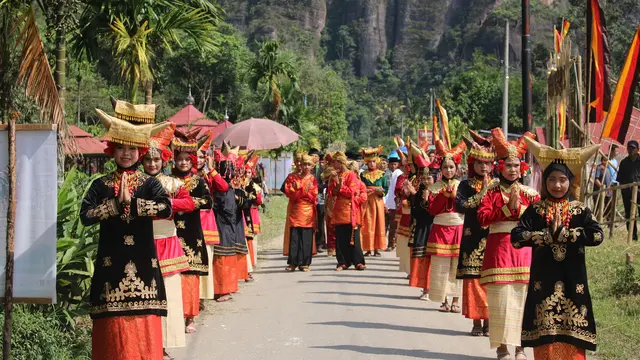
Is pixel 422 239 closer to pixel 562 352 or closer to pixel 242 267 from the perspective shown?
pixel 242 267

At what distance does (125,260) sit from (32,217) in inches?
29.3

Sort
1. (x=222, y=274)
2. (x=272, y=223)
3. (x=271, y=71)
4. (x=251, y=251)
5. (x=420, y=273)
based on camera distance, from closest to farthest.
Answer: (x=222, y=274)
(x=420, y=273)
(x=251, y=251)
(x=272, y=223)
(x=271, y=71)

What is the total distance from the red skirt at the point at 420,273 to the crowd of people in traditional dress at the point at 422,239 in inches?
0.6

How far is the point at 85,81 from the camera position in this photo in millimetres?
40062

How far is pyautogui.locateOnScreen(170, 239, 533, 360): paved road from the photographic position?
855 cm

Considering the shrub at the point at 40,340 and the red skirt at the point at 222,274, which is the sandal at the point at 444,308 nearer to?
the red skirt at the point at 222,274

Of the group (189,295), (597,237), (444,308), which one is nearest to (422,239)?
(444,308)

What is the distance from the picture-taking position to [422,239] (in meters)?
12.1

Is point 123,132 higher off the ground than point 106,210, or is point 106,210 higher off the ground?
point 123,132

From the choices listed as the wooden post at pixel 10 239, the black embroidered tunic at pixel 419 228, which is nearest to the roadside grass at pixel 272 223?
the black embroidered tunic at pixel 419 228

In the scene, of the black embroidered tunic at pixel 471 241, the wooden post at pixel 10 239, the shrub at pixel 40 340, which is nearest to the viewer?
the wooden post at pixel 10 239

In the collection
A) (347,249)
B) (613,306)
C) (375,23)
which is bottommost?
(613,306)

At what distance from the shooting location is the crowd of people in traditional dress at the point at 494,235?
6.62 m

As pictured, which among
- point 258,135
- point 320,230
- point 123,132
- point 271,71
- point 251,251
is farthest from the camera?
point 271,71
